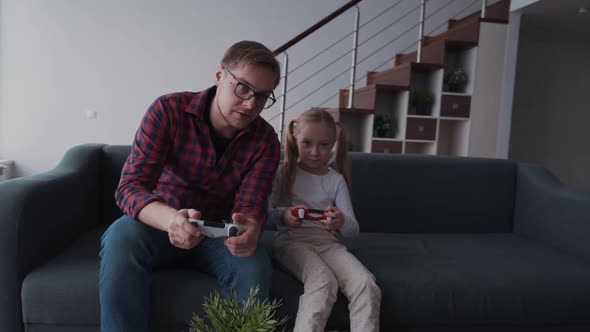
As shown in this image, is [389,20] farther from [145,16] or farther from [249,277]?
[249,277]

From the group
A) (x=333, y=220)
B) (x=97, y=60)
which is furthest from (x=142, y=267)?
(x=97, y=60)

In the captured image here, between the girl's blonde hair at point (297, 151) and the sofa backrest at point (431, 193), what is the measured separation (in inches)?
7.9

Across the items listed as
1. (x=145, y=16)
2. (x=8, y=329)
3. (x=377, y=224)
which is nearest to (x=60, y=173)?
(x=8, y=329)

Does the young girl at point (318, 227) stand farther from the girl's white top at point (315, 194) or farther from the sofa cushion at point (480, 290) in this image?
the sofa cushion at point (480, 290)

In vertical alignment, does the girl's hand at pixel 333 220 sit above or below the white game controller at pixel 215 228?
below

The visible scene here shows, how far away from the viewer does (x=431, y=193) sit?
197 centimetres

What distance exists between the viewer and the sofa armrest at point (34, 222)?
4.06 feet

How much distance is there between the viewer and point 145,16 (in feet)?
14.1

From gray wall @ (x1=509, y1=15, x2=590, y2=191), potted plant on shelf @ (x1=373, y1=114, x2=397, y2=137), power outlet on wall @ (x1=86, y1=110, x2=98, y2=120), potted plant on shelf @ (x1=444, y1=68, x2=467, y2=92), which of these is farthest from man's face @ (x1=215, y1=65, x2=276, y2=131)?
gray wall @ (x1=509, y1=15, x2=590, y2=191)

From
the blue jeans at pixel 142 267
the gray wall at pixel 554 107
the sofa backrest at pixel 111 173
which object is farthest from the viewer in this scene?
the gray wall at pixel 554 107

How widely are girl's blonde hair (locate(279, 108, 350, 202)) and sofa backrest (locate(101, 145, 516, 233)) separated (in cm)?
20

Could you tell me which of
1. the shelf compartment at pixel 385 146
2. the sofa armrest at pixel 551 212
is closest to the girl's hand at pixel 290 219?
the sofa armrest at pixel 551 212

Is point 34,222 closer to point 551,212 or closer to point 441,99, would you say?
point 551,212

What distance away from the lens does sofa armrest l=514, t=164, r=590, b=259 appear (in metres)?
1.71
